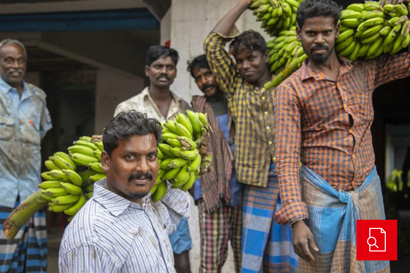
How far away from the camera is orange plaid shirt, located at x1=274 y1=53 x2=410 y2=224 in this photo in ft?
8.46

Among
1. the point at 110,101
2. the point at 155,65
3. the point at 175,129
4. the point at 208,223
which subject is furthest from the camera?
the point at 110,101

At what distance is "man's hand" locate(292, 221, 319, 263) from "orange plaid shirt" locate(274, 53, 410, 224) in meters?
0.15

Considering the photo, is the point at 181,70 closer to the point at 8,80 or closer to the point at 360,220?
the point at 8,80

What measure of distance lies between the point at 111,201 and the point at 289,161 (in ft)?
3.33

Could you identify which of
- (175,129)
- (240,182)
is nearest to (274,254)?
(240,182)

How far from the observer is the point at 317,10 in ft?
8.41

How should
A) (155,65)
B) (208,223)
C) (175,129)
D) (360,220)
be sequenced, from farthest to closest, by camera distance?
(155,65) < (208,223) < (360,220) < (175,129)

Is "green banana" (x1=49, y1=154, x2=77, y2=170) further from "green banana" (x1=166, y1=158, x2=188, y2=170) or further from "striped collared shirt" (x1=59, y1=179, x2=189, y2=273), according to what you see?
"green banana" (x1=166, y1=158, x2=188, y2=170)

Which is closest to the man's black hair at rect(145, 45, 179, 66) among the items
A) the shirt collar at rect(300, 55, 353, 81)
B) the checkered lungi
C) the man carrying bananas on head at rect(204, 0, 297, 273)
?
the man carrying bananas on head at rect(204, 0, 297, 273)

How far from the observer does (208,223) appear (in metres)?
3.64

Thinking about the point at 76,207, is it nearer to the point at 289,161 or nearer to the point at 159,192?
the point at 159,192

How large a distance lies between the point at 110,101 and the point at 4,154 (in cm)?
539

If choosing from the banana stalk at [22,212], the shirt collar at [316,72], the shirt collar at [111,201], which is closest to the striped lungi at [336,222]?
the shirt collar at [316,72]

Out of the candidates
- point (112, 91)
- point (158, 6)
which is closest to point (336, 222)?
point (158, 6)
